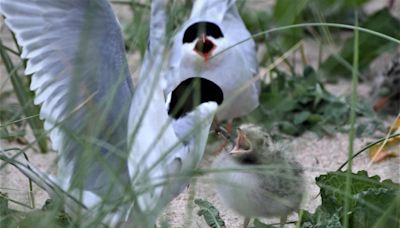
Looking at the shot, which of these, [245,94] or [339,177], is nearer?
[339,177]

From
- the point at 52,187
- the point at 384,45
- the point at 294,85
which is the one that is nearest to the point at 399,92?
the point at 384,45

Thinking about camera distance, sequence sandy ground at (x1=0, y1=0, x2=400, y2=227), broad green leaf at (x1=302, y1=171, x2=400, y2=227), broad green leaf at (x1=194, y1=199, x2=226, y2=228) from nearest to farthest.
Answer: broad green leaf at (x1=302, y1=171, x2=400, y2=227) < broad green leaf at (x1=194, y1=199, x2=226, y2=228) < sandy ground at (x1=0, y1=0, x2=400, y2=227)

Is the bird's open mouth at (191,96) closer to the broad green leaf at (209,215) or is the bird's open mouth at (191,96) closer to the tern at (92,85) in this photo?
the tern at (92,85)

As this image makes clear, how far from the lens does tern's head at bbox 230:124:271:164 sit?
261 centimetres

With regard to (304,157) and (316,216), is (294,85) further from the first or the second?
(316,216)

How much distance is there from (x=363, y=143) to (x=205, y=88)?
3.54 feet

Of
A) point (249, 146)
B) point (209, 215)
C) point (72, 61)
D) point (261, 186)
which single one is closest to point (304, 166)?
point (249, 146)

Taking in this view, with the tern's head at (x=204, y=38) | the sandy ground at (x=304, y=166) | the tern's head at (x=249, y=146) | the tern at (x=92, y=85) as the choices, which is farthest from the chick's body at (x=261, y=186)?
the tern's head at (x=204, y=38)

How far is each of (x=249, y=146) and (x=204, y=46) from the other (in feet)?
4.07

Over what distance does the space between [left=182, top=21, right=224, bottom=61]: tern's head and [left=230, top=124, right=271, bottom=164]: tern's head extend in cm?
113

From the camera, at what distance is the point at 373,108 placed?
3779 mm

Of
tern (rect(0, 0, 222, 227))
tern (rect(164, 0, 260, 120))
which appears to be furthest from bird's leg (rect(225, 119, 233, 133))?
tern (rect(0, 0, 222, 227))

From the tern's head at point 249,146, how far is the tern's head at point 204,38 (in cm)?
113

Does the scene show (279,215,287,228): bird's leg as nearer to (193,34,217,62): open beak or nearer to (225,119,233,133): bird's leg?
(225,119,233,133): bird's leg
